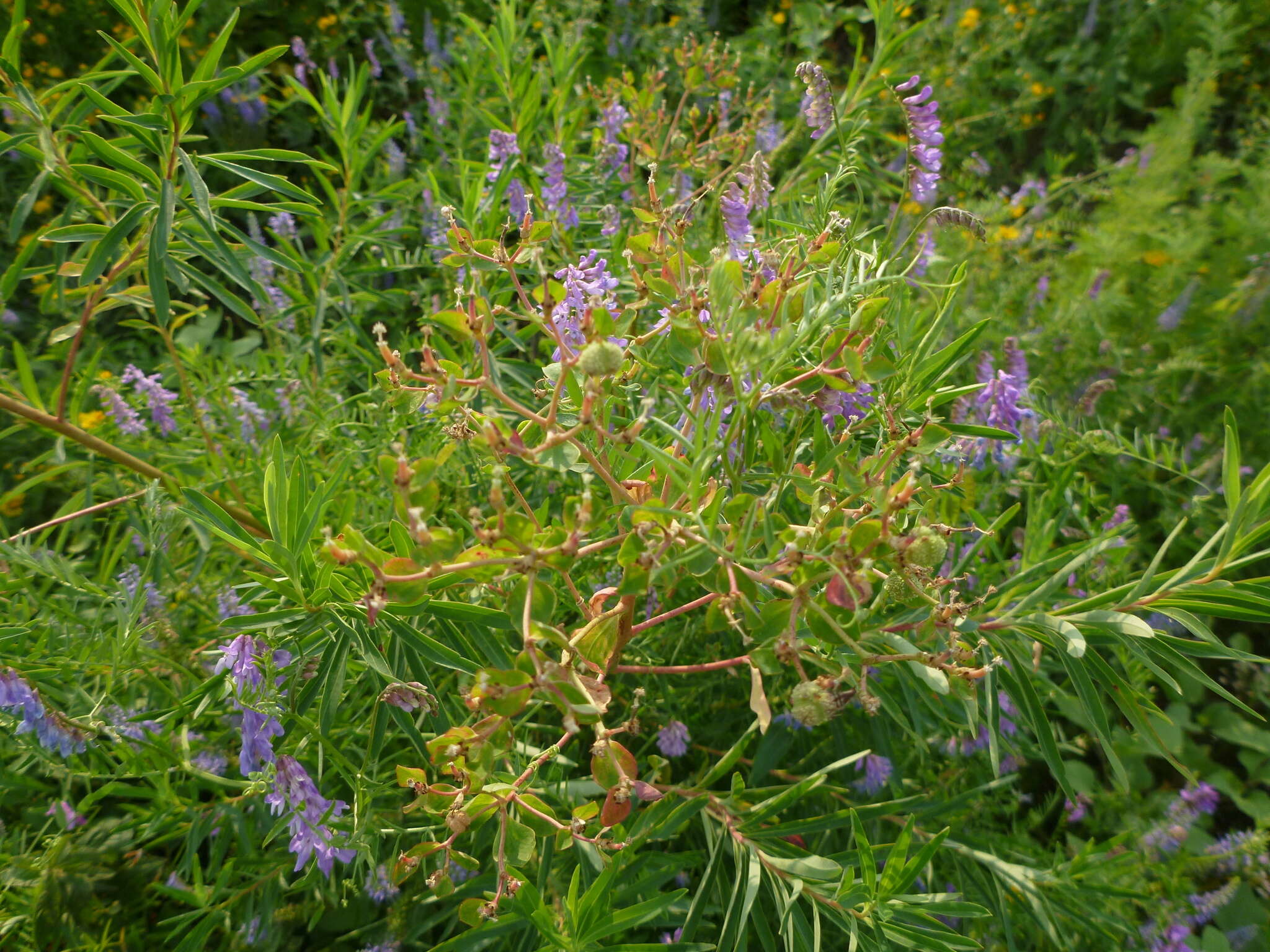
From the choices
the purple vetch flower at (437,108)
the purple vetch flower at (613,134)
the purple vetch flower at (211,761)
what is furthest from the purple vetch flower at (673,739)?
the purple vetch flower at (437,108)

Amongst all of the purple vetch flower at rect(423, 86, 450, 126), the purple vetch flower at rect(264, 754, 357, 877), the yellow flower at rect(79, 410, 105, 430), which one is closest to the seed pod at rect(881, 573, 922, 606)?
the purple vetch flower at rect(264, 754, 357, 877)

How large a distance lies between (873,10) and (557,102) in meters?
0.69

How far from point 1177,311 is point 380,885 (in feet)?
9.46

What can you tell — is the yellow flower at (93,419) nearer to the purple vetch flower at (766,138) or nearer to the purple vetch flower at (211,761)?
the purple vetch flower at (211,761)

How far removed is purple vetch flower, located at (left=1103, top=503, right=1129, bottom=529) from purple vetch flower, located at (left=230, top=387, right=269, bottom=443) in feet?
5.49

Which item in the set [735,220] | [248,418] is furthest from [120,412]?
[735,220]

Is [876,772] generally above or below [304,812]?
below

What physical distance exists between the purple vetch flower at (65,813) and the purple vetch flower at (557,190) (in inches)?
50.2

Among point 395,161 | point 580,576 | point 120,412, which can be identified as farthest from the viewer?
point 395,161

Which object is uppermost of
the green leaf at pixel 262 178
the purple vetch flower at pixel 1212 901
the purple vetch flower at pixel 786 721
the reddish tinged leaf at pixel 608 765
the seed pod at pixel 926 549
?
the green leaf at pixel 262 178

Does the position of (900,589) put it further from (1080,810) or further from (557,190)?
(1080,810)

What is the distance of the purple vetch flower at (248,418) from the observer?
1590 mm

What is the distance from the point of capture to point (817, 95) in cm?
112

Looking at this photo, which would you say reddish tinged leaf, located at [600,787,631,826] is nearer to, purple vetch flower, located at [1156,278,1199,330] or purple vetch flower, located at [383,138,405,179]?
purple vetch flower, located at [383,138,405,179]
